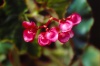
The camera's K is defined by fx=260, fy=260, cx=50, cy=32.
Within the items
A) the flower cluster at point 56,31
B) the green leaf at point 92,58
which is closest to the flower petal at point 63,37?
the flower cluster at point 56,31

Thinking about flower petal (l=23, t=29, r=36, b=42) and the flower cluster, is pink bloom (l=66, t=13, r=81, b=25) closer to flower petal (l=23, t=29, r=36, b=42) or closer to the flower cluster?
the flower cluster

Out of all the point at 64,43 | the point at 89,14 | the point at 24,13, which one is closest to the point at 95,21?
the point at 89,14

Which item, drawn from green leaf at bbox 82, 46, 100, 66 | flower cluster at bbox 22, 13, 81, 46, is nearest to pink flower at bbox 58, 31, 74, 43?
flower cluster at bbox 22, 13, 81, 46

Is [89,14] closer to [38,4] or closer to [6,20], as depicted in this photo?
[38,4]

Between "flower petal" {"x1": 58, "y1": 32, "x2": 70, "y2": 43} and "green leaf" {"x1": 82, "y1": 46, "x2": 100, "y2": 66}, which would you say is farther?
"green leaf" {"x1": 82, "y1": 46, "x2": 100, "y2": 66}

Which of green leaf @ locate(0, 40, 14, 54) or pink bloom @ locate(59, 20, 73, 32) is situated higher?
pink bloom @ locate(59, 20, 73, 32)

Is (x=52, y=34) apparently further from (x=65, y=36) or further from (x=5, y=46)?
(x=5, y=46)

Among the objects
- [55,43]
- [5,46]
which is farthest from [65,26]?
[5,46]

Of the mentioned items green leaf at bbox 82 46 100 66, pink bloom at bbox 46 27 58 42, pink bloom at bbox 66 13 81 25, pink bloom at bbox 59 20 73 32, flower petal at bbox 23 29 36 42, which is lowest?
green leaf at bbox 82 46 100 66
